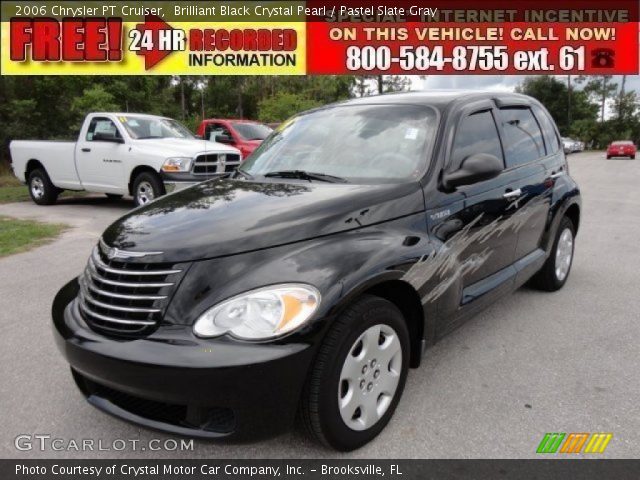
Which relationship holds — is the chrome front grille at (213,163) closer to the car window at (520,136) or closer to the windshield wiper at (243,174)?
the windshield wiper at (243,174)

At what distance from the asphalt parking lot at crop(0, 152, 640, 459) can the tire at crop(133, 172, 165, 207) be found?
420 cm

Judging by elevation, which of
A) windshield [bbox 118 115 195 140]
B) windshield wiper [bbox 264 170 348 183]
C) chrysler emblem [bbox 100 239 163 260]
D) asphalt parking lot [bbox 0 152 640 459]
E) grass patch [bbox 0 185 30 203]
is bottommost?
asphalt parking lot [bbox 0 152 640 459]

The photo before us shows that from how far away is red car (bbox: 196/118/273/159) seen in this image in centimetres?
1405

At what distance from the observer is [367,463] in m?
2.56

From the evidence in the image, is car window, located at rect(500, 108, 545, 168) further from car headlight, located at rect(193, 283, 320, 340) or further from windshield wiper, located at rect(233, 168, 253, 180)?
car headlight, located at rect(193, 283, 320, 340)

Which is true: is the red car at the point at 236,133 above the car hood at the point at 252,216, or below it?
above

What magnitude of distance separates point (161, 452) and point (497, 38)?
16599mm

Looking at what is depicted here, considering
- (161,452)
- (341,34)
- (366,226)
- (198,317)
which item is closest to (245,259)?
(198,317)

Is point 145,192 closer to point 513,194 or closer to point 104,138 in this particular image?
point 104,138

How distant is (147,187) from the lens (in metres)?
9.71

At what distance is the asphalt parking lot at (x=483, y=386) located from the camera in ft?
8.79

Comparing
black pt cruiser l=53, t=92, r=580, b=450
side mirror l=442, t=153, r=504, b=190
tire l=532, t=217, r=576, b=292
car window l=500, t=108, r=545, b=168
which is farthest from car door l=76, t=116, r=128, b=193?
side mirror l=442, t=153, r=504, b=190

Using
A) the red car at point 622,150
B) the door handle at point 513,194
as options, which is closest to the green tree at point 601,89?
the red car at point 622,150

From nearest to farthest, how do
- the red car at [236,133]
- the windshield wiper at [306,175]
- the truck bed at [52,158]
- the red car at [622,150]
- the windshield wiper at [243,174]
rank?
1. the windshield wiper at [306,175]
2. the windshield wiper at [243,174]
3. the truck bed at [52,158]
4. the red car at [236,133]
5. the red car at [622,150]
